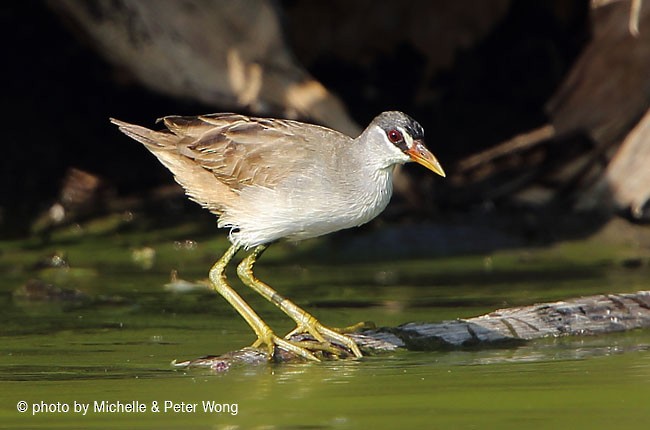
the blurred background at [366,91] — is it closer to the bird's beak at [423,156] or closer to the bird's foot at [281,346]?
the bird's beak at [423,156]

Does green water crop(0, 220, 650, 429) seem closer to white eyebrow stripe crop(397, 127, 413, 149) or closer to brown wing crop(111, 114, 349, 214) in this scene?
brown wing crop(111, 114, 349, 214)

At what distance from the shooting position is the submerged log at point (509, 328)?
22.9 ft

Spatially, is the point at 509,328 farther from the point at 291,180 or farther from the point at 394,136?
the point at 291,180

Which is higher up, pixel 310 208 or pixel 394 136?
pixel 394 136

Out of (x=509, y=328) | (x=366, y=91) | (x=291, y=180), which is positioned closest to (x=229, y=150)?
(x=291, y=180)

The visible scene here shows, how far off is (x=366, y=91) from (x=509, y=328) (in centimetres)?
714

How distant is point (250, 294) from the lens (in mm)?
9180

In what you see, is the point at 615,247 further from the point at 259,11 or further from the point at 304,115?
the point at 259,11

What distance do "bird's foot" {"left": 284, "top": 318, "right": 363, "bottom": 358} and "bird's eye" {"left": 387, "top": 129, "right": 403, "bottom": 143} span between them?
1065 millimetres

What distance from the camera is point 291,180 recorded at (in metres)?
7.24

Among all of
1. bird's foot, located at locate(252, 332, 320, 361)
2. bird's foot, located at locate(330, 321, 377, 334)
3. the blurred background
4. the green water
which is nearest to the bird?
bird's foot, located at locate(252, 332, 320, 361)

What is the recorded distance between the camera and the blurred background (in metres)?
11.1

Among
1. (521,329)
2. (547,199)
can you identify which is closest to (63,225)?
(547,199)

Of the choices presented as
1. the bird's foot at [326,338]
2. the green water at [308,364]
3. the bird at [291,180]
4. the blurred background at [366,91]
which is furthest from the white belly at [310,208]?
the blurred background at [366,91]
